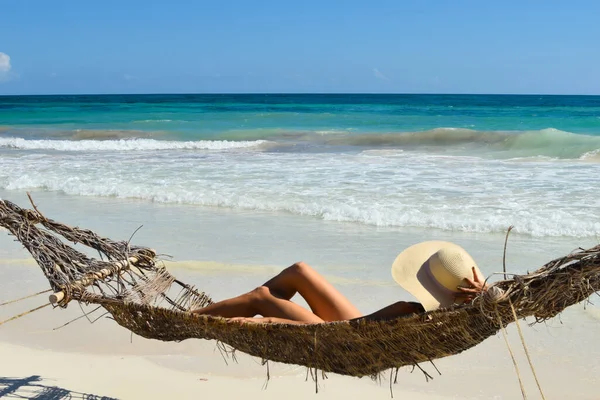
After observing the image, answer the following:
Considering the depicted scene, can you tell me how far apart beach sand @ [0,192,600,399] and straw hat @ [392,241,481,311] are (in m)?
0.70

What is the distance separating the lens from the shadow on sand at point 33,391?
2.73 meters

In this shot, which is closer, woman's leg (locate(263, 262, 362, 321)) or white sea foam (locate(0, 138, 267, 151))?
woman's leg (locate(263, 262, 362, 321))

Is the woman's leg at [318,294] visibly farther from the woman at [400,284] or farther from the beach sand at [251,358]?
the beach sand at [251,358]

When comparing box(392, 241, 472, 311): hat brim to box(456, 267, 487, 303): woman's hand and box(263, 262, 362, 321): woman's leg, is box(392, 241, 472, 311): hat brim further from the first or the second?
box(263, 262, 362, 321): woman's leg

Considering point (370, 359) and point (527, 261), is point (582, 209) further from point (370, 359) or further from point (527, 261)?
point (370, 359)

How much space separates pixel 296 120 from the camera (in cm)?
2286

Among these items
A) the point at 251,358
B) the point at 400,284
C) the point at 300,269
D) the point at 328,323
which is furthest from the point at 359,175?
the point at 328,323

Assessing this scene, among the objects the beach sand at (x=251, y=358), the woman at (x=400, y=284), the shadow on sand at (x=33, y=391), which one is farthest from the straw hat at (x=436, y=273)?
the shadow on sand at (x=33, y=391)

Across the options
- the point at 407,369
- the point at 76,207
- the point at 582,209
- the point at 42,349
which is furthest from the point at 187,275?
the point at 582,209

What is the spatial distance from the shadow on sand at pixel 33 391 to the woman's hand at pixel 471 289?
58.7 inches

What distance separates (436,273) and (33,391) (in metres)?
1.74

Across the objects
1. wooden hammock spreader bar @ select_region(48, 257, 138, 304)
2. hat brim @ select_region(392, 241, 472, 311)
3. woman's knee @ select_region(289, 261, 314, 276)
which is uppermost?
hat brim @ select_region(392, 241, 472, 311)

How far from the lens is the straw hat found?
84.7 inches

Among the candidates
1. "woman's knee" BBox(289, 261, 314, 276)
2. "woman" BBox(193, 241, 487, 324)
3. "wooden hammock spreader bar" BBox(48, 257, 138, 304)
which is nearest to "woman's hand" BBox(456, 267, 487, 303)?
"woman" BBox(193, 241, 487, 324)
